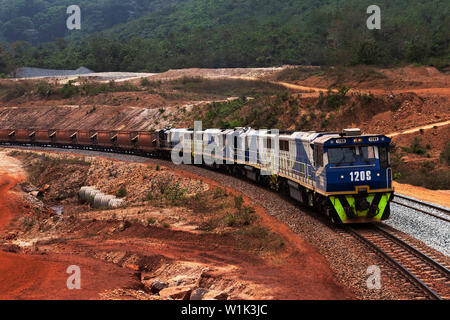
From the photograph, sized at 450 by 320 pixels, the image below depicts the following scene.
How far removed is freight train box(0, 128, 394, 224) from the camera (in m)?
19.9

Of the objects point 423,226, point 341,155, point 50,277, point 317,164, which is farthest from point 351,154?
point 50,277

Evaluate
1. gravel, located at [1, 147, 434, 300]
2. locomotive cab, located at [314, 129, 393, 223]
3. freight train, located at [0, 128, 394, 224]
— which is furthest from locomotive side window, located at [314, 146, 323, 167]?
gravel, located at [1, 147, 434, 300]

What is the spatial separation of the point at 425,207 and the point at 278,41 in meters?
107

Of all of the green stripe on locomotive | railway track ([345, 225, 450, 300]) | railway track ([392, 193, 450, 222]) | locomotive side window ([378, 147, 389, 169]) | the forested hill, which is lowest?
railway track ([392, 193, 450, 222])

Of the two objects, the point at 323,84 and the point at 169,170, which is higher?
the point at 323,84

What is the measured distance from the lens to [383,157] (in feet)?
66.0

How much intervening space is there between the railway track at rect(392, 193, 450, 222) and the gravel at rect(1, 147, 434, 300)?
15.3 ft

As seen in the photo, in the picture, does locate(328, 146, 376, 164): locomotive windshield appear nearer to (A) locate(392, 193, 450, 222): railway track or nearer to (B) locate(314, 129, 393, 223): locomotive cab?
(B) locate(314, 129, 393, 223): locomotive cab

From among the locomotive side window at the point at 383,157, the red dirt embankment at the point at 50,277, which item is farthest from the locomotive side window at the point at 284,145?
the red dirt embankment at the point at 50,277

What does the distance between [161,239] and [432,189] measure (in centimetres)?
1826

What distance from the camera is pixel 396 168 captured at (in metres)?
37.0

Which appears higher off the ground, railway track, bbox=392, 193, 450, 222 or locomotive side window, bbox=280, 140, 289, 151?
locomotive side window, bbox=280, 140, 289, 151

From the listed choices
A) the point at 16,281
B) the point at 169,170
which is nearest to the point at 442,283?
the point at 16,281
